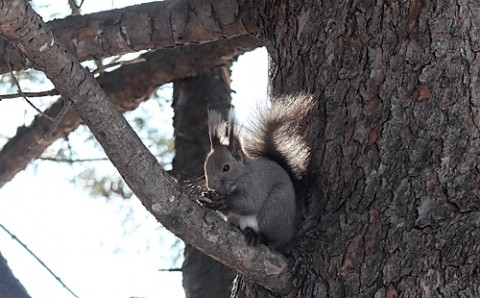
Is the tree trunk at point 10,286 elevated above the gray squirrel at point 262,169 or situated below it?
below

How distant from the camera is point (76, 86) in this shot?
1803mm

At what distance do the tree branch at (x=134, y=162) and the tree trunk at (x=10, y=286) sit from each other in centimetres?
32

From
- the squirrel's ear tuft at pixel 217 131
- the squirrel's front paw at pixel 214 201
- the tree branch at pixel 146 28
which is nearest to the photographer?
the squirrel's front paw at pixel 214 201

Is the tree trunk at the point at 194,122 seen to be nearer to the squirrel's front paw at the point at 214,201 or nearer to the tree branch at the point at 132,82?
the tree branch at the point at 132,82

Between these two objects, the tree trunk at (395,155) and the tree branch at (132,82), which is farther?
the tree branch at (132,82)

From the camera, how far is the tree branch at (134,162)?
1777 millimetres

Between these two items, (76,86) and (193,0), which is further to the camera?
(193,0)

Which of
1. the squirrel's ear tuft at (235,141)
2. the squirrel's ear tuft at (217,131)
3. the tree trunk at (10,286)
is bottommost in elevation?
the tree trunk at (10,286)

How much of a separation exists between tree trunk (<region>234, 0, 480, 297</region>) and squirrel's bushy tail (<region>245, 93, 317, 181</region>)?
0.04 metres

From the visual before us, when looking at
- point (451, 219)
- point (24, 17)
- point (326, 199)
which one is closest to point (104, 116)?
point (24, 17)

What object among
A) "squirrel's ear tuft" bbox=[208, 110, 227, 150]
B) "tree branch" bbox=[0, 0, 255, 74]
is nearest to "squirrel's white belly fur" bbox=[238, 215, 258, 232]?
"squirrel's ear tuft" bbox=[208, 110, 227, 150]

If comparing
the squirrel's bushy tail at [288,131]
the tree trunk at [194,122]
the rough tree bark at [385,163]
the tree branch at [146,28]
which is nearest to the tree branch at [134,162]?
the rough tree bark at [385,163]

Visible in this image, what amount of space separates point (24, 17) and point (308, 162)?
0.74 m

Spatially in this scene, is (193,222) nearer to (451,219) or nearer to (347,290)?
(347,290)
